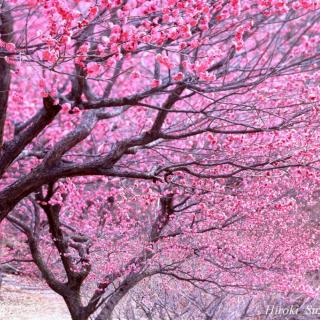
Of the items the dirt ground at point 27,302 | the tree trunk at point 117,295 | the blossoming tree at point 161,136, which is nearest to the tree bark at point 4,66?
the blossoming tree at point 161,136

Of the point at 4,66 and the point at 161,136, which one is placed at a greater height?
the point at 4,66

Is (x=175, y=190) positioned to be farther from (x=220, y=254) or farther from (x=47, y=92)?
(x=47, y=92)

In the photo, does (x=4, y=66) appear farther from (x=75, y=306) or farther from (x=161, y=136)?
(x=75, y=306)

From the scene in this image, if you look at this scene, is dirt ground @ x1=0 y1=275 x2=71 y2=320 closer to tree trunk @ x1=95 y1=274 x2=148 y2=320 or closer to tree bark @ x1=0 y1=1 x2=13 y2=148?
tree trunk @ x1=95 y1=274 x2=148 y2=320

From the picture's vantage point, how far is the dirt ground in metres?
18.2

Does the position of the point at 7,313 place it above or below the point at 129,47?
above

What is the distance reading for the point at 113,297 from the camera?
10.6 metres

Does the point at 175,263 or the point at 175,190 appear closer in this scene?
the point at 175,190

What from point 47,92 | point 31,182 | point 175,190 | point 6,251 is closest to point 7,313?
point 6,251

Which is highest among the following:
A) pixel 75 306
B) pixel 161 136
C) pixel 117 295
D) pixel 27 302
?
pixel 27 302

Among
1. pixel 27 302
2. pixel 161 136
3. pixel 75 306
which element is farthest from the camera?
pixel 27 302

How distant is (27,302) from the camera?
20.6 metres

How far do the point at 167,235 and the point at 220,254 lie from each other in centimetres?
163

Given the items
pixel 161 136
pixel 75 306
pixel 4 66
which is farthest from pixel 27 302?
pixel 4 66
